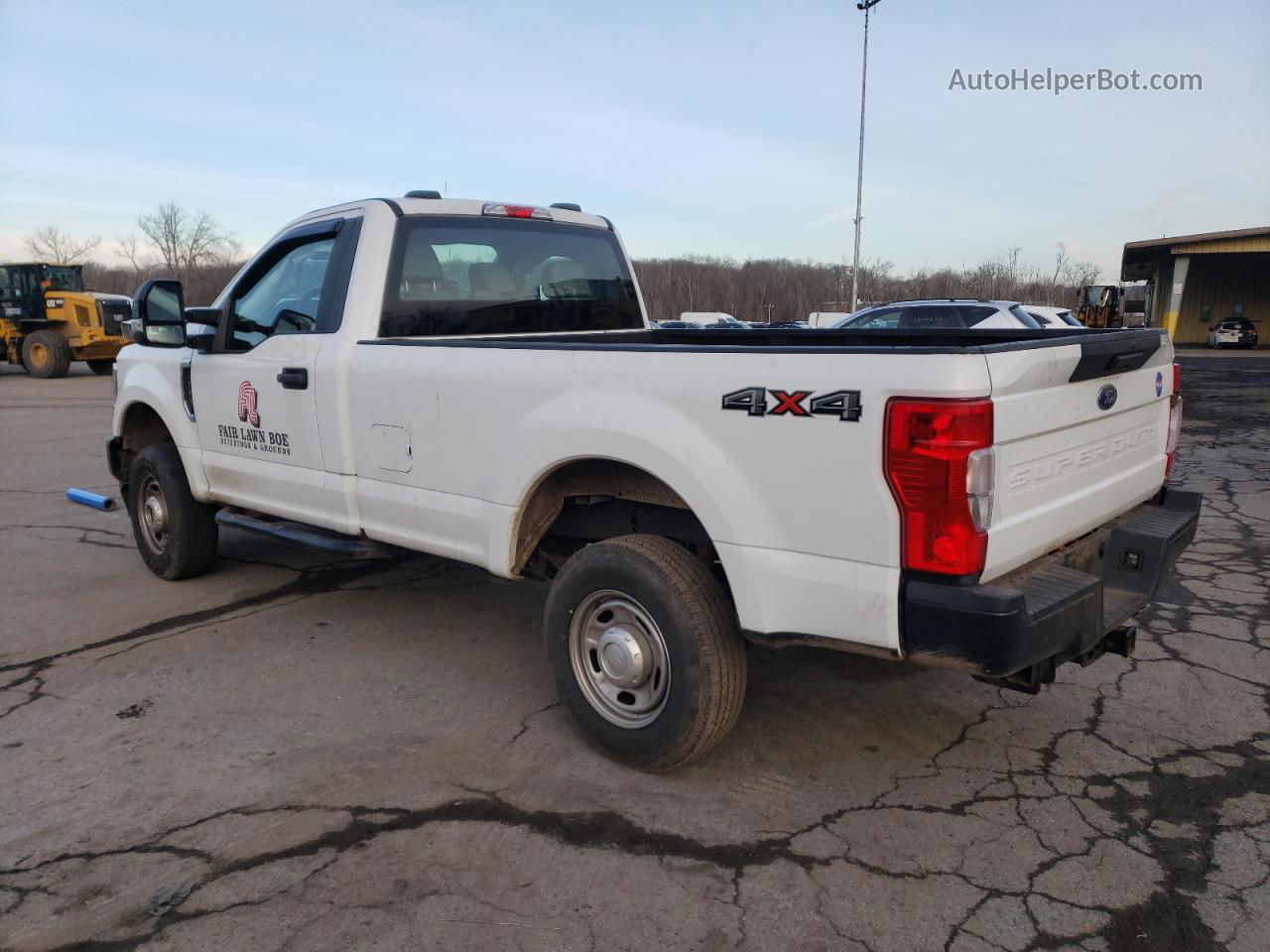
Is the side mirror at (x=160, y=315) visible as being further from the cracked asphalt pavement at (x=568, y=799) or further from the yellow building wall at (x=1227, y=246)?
the yellow building wall at (x=1227, y=246)

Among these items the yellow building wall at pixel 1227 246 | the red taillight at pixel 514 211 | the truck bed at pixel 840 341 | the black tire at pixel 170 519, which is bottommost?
the black tire at pixel 170 519

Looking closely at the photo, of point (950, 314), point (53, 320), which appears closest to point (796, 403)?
point (950, 314)

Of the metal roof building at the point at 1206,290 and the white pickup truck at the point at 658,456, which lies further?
the metal roof building at the point at 1206,290

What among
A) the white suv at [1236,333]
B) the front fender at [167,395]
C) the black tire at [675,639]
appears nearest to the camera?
the black tire at [675,639]

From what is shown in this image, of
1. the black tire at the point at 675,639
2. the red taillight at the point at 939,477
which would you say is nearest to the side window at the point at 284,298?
the black tire at the point at 675,639

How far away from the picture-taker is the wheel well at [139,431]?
5906mm

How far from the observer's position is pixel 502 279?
4629 millimetres

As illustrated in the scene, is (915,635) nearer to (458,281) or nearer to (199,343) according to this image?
(458,281)

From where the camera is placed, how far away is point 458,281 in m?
4.47

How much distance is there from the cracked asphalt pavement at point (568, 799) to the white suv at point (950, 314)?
790 centimetres

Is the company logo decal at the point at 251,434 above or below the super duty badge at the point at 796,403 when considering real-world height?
below

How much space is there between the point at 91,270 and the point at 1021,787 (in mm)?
113080

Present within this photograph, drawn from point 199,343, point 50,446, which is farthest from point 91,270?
point 199,343

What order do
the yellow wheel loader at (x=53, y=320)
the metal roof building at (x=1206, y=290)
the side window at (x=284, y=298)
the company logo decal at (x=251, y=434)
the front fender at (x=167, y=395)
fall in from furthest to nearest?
the metal roof building at (x=1206, y=290)
the yellow wheel loader at (x=53, y=320)
the front fender at (x=167, y=395)
the company logo decal at (x=251, y=434)
the side window at (x=284, y=298)
